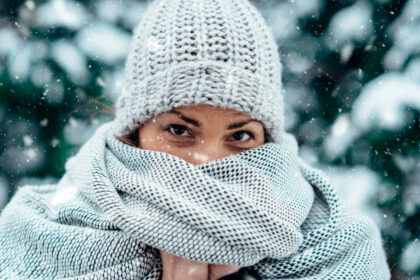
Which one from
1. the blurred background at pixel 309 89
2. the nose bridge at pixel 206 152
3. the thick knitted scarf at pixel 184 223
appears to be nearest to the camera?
the thick knitted scarf at pixel 184 223

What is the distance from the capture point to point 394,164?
200 cm

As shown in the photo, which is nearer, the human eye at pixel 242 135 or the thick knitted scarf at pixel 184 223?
the thick knitted scarf at pixel 184 223

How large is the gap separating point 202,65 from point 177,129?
0.18m

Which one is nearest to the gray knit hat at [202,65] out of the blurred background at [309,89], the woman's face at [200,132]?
the woman's face at [200,132]

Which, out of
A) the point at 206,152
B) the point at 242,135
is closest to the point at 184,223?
the point at 206,152

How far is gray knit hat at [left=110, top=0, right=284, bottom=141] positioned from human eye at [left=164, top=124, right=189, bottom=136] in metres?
0.05

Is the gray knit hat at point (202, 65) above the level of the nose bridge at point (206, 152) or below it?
above

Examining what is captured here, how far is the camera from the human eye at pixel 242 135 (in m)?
1.06

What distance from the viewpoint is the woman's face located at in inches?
39.1

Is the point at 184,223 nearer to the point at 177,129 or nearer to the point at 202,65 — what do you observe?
the point at 177,129

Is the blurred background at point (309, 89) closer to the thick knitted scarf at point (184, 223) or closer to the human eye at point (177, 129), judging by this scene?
the thick knitted scarf at point (184, 223)

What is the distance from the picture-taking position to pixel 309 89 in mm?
2096

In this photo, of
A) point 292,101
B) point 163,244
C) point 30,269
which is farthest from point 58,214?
point 292,101

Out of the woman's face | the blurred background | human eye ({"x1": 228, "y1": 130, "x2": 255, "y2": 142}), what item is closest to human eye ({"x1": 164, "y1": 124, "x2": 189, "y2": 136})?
the woman's face
